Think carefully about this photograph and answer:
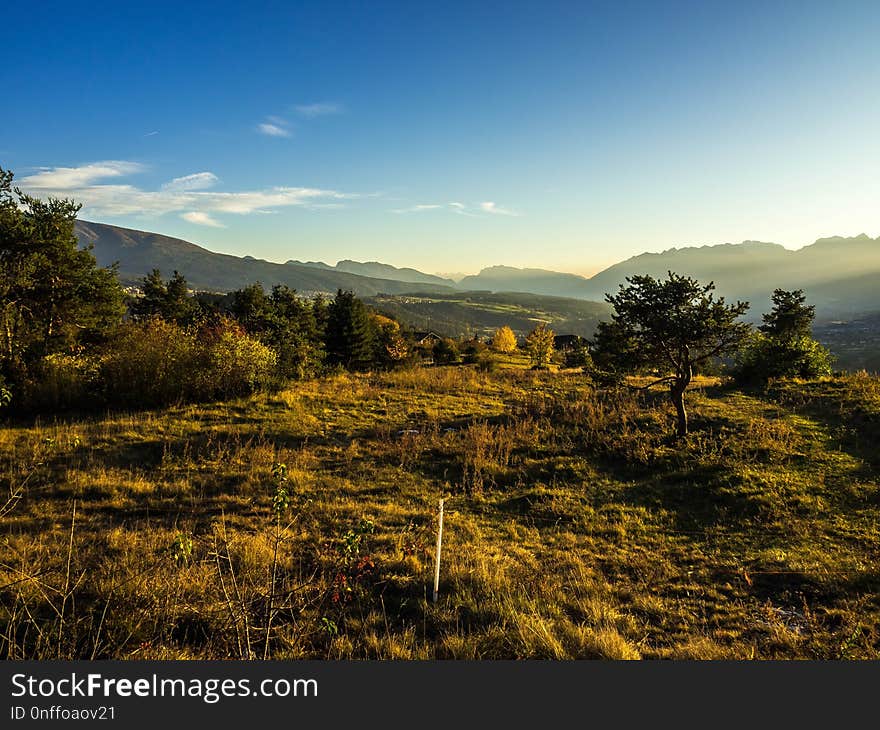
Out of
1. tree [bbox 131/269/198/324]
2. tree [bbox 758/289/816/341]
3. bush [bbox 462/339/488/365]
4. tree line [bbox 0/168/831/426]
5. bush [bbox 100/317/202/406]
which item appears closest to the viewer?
tree line [bbox 0/168/831/426]

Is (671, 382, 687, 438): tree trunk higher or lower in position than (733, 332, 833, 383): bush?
lower

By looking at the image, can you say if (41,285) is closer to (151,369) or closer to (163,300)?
(151,369)

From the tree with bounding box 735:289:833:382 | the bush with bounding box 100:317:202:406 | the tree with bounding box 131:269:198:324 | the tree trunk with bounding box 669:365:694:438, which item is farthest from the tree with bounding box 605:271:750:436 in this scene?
the tree with bounding box 131:269:198:324

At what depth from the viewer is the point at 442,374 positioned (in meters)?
22.5

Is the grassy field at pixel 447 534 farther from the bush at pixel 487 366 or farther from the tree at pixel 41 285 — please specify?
the bush at pixel 487 366

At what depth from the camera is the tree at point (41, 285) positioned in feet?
53.1

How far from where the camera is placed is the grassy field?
13.0ft

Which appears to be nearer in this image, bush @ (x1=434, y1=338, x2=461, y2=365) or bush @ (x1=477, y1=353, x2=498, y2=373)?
bush @ (x1=477, y1=353, x2=498, y2=373)

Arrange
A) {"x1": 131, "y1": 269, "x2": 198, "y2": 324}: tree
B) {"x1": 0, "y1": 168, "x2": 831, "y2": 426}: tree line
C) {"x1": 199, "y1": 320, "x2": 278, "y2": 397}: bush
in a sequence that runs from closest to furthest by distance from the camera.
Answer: {"x1": 0, "y1": 168, "x2": 831, "y2": 426}: tree line
{"x1": 199, "y1": 320, "x2": 278, "y2": 397}: bush
{"x1": 131, "y1": 269, "x2": 198, "y2": 324}: tree

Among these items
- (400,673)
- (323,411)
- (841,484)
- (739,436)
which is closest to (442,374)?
(323,411)

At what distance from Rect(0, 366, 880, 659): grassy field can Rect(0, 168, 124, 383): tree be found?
7.83 metres

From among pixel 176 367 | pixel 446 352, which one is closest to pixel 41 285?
pixel 176 367

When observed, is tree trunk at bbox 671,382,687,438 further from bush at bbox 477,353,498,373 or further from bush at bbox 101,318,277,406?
bush at bbox 477,353,498,373

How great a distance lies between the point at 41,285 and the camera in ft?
59.9
